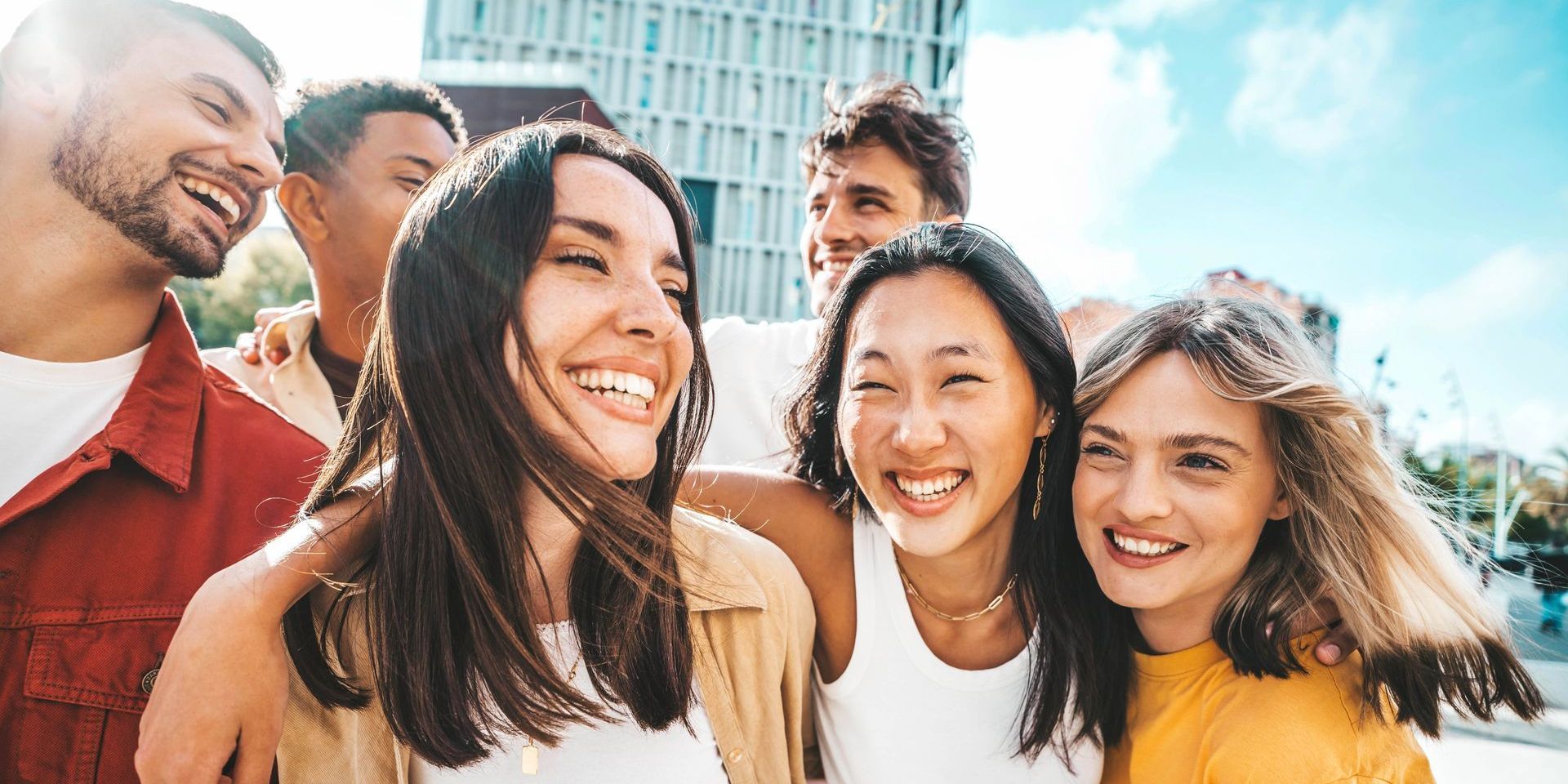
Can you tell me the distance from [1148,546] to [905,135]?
2.52m

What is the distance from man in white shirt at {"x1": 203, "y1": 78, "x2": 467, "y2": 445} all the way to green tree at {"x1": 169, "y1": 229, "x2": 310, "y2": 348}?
93.6ft

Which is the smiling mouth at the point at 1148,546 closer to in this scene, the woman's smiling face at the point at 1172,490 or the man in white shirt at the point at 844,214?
the woman's smiling face at the point at 1172,490

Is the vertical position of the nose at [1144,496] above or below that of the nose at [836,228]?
below

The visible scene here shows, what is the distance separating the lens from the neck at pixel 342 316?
3.76 m

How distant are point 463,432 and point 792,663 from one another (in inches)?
42.1

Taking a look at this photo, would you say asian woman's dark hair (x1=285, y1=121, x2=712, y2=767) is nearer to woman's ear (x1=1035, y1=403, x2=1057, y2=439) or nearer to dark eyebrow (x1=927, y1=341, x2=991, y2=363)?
dark eyebrow (x1=927, y1=341, x2=991, y2=363)

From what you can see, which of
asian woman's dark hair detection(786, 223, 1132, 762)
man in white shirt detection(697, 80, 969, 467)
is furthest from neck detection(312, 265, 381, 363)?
asian woman's dark hair detection(786, 223, 1132, 762)

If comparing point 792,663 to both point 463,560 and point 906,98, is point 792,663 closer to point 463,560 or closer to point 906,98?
point 463,560

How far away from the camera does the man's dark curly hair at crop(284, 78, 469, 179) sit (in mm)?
3926

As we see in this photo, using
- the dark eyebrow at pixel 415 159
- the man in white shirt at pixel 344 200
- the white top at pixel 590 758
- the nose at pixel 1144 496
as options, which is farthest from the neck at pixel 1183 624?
the dark eyebrow at pixel 415 159

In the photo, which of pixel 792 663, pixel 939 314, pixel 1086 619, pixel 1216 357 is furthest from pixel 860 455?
pixel 1216 357

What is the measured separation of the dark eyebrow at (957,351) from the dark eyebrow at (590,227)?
0.91 meters

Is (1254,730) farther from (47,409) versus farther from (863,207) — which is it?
(47,409)

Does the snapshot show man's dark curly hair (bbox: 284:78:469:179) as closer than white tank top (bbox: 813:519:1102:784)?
No
